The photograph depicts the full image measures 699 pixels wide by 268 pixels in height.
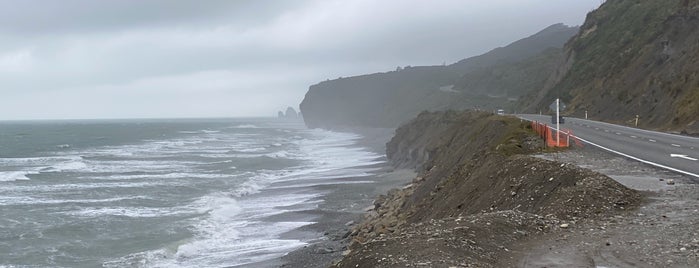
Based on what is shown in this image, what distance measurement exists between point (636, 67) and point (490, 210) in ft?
133

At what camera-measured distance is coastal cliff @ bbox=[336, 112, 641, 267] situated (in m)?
8.00

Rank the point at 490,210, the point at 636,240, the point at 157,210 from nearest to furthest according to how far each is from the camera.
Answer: the point at 636,240 < the point at 490,210 < the point at 157,210

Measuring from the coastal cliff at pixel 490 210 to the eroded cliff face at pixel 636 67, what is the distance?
577 inches

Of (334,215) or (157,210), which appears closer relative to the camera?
(334,215)

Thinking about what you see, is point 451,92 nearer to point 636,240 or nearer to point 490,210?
point 490,210

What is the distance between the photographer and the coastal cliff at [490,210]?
8.00m

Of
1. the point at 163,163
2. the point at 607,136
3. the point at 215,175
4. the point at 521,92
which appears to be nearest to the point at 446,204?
the point at 607,136

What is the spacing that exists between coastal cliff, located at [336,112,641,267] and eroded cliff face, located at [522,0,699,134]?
48.1 ft

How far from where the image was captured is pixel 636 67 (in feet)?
154

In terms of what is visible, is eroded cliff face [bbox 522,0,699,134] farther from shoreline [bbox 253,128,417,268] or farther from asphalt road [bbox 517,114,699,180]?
shoreline [bbox 253,128,417,268]

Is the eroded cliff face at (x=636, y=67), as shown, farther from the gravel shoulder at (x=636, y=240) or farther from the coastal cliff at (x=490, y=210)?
the gravel shoulder at (x=636, y=240)

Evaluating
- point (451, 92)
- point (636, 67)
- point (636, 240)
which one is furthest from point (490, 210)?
point (451, 92)

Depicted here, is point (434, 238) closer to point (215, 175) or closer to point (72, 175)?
point (215, 175)

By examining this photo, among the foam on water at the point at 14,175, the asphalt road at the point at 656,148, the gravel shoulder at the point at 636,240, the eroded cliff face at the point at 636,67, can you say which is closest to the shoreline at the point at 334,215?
the gravel shoulder at the point at 636,240
